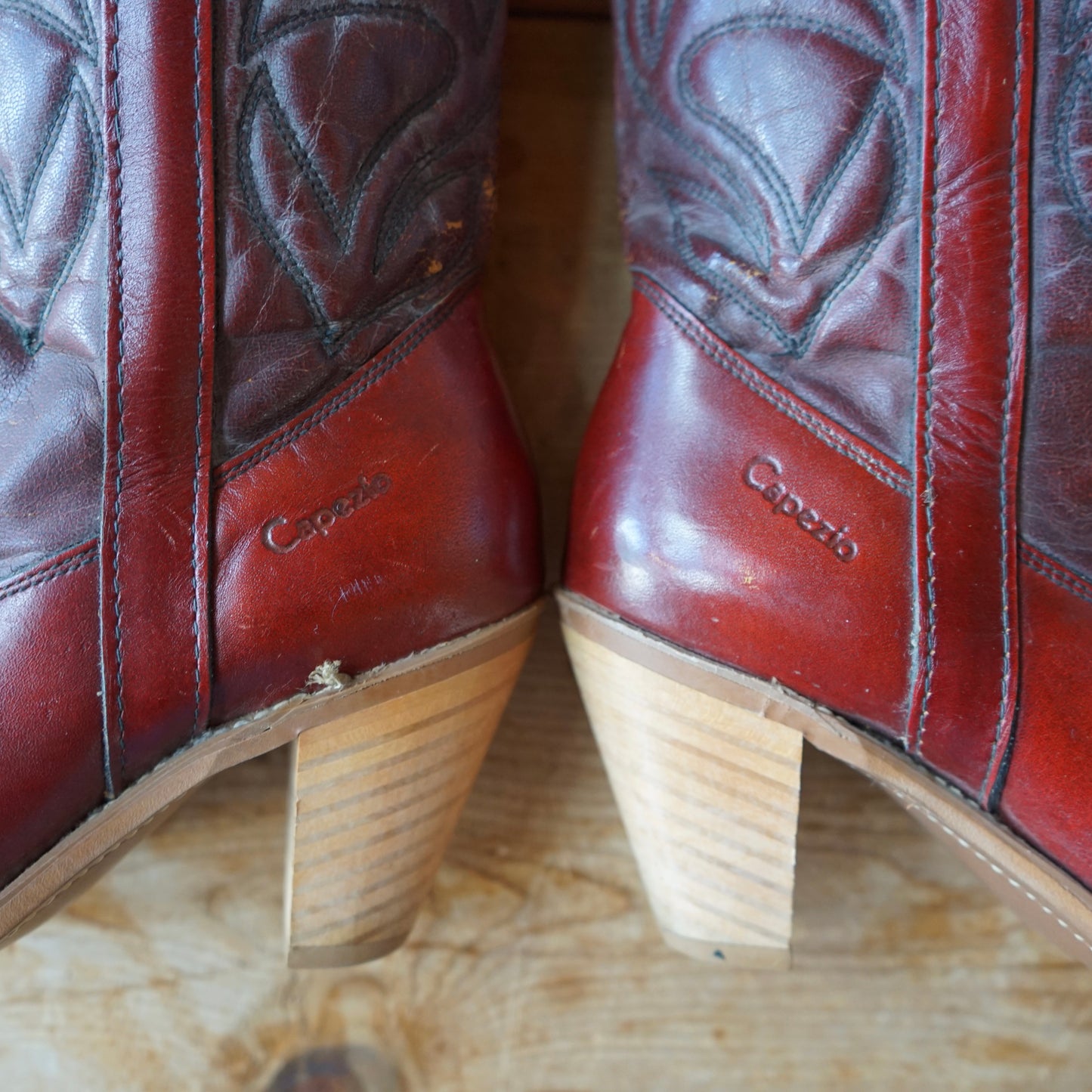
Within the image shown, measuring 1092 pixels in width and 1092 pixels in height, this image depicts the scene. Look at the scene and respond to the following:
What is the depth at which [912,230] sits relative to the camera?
2.00 feet

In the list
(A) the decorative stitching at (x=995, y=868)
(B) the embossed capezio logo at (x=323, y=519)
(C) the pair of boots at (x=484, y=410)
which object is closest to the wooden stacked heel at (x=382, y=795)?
(C) the pair of boots at (x=484, y=410)

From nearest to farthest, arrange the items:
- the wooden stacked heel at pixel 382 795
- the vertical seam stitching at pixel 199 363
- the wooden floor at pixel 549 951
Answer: the vertical seam stitching at pixel 199 363, the wooden stacked heel at pixel 382 795, the wooden floor at pixel 549 951

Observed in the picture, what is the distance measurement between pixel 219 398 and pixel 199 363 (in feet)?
0.09

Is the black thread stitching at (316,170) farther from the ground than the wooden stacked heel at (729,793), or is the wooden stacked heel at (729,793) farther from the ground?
the black thread stitching at (316,170)

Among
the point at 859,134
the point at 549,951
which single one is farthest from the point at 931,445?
the point at 549,951

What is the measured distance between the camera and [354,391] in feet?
2.14

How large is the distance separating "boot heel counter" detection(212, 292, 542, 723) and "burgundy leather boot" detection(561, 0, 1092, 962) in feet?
0.33

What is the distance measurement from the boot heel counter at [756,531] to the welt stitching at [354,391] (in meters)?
0.16

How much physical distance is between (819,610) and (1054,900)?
27cm

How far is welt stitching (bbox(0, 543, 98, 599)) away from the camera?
1.99ft

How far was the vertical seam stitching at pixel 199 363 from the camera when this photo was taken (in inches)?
22.4

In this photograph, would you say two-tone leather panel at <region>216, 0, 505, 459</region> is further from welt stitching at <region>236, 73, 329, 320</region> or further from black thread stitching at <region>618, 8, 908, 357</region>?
black thread stitching at <region>618, 8, 908, 357</region>

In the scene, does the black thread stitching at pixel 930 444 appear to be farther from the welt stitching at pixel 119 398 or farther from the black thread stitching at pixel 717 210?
the welt stitching at pixel 119 398

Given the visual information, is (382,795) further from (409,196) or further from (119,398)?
(409,196)
